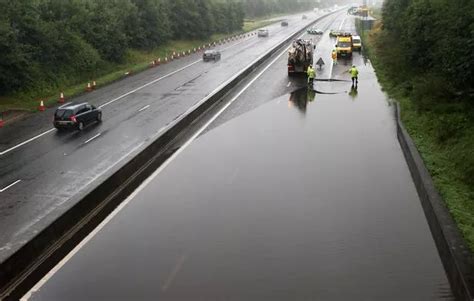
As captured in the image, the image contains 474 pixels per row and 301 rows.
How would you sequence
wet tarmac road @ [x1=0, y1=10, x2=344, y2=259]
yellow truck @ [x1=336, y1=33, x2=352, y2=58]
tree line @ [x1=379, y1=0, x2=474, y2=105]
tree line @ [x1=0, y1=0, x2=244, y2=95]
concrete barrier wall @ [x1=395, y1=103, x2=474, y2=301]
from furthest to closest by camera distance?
yellow truck @ [x1=336, y1=33, x2=352, y2=58], tree line @ [x1=0, y1=0, x2=244, y2=95], tree line @ [x1=379, y1=0, x2=474, y2=105], wet tarmac road @ [x1=0, y1=10, x2=344, y2=259], concrete barrier wall @ [x1=395, y1=103, x2=474, y2=301]

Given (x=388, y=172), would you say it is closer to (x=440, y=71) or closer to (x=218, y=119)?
(x=218, y=119)

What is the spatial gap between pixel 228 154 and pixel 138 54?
129ft

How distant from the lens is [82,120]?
27.7 m

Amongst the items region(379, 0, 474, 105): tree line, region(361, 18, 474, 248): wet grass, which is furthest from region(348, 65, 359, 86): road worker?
region(361, 18, 474, 248): wet grass

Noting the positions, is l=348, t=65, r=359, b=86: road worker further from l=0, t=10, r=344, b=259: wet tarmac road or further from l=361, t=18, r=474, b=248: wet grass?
l=0, t=10, r=344, b=259: wet tarmac road

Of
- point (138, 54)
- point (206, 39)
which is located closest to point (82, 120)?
point (138, 54)

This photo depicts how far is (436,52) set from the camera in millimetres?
30594

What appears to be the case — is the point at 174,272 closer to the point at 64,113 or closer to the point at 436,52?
the point at 64,113

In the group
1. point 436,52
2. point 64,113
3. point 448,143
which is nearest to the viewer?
A: point 448,143

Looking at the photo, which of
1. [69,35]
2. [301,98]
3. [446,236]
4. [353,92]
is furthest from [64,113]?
[446,236]

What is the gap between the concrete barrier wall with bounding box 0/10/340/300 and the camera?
12.3m

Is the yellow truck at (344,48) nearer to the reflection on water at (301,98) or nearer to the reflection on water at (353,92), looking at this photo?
the reflection on water at (353,92)

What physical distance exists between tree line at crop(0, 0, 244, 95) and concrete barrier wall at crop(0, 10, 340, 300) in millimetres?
17173

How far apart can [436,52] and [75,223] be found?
76.5 feet
